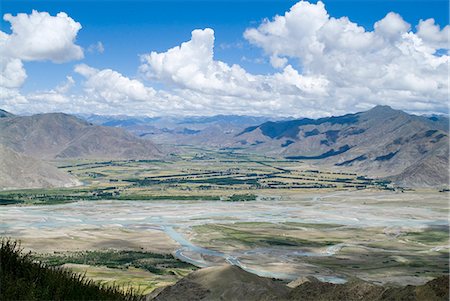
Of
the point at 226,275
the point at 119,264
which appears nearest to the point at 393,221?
the point at 119,264

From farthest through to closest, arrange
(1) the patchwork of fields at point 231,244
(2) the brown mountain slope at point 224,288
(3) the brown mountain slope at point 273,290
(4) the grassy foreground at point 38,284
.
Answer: (1) the patchwork of fields at point 231,244
(2) the brown mountain slope at point 224,288
(3) the brown mountain slope at point 273,290
(4) the grassy foreground at point 38,284

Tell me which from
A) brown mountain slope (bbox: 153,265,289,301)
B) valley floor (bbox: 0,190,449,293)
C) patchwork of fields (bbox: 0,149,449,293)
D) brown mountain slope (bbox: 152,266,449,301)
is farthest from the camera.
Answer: valley floor (bbox: 0,190,449,293)

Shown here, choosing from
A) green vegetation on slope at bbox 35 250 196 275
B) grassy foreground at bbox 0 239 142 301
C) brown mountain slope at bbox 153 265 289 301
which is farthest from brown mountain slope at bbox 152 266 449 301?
green vegetation on slope at bbox 35 250 196 275

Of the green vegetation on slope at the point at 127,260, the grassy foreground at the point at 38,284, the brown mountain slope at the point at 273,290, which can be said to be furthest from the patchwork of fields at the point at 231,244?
the grassy foreground at the point at 38,284

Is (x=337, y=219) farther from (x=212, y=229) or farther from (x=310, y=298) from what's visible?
(x=310, y=298)

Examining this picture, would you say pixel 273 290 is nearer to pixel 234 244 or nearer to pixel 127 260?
pixel 127 260

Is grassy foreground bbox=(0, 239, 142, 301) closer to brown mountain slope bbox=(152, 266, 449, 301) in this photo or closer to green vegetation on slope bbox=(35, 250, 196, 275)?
brown mountain slope bbox=(152, 266, 449, 301)

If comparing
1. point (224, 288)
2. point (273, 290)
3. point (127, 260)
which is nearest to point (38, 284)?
point (273, 290)

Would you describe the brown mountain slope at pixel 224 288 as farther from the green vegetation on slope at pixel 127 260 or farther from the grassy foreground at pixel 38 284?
the green vegetation on slope at pixel 127 260
